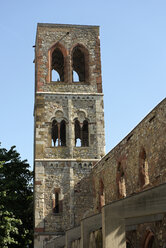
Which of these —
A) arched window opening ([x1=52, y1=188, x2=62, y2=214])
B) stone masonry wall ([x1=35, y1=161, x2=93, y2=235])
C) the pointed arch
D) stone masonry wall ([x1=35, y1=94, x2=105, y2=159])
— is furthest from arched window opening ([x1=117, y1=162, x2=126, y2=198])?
the pointed arch

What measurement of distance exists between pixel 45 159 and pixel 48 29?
9.08 meters

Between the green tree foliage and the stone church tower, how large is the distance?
66.2 inches

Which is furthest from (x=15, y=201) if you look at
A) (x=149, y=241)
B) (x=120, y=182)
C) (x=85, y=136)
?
(x=149, y=241)

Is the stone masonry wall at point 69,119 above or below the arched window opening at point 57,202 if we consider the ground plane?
above

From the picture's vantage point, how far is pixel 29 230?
25969 mm

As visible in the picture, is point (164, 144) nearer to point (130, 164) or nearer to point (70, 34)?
point (130, 164)

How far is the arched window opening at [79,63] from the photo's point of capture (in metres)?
28.4

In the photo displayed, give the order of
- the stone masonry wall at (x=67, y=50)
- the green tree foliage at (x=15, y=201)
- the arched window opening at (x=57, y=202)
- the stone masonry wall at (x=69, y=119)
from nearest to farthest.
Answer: the green tree foliage at (x=15, y=201) → the arched window opening at (x=57, y=202) → the stone masonry wall at (x=69, y=119) → the stone masonry wall at (x=67, y=50)

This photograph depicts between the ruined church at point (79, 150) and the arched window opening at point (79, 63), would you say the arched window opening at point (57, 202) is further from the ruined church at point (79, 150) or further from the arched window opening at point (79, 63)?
the arched window opening at point (79, 63)

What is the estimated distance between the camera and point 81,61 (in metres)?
29.3

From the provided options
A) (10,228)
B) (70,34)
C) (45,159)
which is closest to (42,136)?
(45,159)

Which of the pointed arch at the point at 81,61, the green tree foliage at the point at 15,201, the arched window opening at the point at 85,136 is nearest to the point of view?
the green tree foliage at the point at 15,201

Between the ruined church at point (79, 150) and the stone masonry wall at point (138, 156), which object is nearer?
the stone masonry wall at point (138, 156)

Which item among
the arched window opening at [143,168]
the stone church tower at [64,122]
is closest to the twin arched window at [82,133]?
the stone church tower at [64,122]
